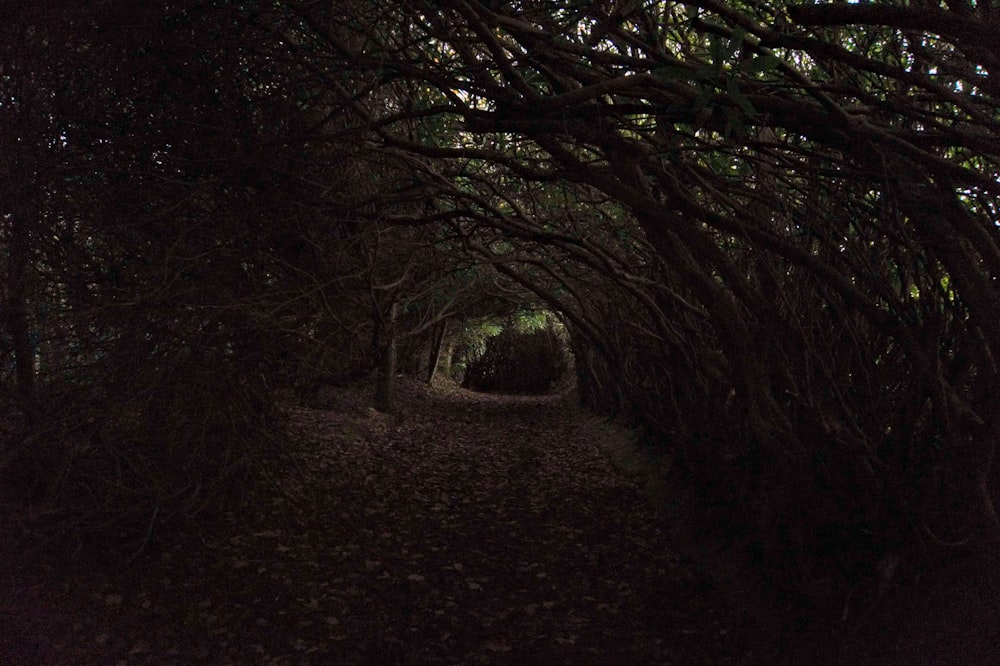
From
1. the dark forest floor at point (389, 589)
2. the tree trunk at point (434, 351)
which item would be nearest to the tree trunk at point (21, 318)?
the dark forest floor at point (389, 589)

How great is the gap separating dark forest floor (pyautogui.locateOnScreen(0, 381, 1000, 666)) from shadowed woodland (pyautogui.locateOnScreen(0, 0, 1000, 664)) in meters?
0.05

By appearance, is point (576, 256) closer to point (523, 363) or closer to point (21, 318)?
point (21, 318)

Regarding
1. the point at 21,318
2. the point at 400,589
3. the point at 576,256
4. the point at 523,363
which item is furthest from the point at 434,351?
the point at 21,318

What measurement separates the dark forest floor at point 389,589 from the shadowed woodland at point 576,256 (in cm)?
5

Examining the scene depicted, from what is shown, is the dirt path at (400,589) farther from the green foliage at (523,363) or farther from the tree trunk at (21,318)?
the green foliage at (523,363)

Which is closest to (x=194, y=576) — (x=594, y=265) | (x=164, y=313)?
(x=164, y=313)

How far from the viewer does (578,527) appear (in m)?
7.79

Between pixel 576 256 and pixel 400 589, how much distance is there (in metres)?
3.68

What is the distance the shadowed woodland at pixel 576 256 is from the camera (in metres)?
3.37

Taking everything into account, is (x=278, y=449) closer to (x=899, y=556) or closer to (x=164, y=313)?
(x=164, y=313)

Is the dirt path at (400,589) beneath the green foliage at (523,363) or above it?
beneath

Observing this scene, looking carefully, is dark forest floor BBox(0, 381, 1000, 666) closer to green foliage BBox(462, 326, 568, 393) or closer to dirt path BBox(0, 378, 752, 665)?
dirt path BBox(0, 378, 752, 665)

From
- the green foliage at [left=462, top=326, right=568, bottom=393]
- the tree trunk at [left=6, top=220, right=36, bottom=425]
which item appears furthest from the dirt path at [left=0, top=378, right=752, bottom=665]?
the green foliage at [left=462, top=326, right=568, bottom=393]

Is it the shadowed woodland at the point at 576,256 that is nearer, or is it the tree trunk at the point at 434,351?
the shadowed woodland at the point at 576,256
